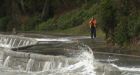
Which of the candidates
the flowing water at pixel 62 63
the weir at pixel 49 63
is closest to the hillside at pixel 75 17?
the weir at pixel 49 63

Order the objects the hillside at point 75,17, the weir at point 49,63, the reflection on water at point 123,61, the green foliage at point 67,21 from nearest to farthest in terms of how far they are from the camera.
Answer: the reflection on water at point 123,61 → the weir at point 49,63 → the hillside at point 75,17 → the green foliage at point 67,21

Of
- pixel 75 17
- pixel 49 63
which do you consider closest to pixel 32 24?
pixel 75 17

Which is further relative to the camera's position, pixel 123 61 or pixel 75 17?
pixel 75 17

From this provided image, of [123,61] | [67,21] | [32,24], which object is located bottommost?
[123,61]

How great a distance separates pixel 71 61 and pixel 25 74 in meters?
2.67

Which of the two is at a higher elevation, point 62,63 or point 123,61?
point 62,63

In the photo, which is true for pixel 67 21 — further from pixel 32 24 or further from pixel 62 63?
pixel 62 63

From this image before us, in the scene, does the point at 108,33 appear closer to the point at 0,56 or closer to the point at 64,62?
the point at 0,56

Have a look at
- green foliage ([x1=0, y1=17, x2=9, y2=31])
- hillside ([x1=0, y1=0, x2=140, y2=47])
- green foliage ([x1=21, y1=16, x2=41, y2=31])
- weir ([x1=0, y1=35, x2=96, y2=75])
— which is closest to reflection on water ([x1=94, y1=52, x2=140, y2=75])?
weir ([x1=0, y1=35, x2=96, y2=75])

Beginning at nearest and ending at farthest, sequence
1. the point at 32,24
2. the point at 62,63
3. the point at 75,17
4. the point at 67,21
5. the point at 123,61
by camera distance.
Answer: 1. the point at 62,63
2. the point at 123,61
3. the point at 75,17
4. the point at 67,21
5. the point at 32,24

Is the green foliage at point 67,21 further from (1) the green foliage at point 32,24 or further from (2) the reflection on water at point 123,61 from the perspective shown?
(2) the reflection on water at point 123,61

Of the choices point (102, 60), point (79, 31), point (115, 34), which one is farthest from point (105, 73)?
point (79, 31)

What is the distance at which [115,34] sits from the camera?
29438 millimetres

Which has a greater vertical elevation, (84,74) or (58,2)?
(58,2)
